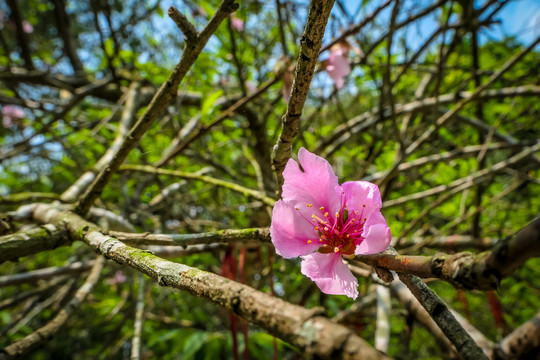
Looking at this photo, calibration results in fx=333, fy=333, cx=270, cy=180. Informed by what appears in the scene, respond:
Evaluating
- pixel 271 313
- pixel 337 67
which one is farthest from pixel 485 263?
pixel 337 67

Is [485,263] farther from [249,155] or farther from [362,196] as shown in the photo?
[249,155]

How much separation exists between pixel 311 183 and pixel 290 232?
0.42 ft

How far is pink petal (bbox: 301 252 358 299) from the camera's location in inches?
28.2

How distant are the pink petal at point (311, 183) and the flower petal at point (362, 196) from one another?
3 cm

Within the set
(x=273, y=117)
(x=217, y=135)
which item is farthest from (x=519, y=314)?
(x=217, y=135)

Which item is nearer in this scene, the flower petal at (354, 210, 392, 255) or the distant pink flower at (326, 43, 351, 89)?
the flower petal at (354, 210, 392, 255)

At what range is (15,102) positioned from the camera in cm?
245

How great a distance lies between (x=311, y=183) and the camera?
2.55 ft

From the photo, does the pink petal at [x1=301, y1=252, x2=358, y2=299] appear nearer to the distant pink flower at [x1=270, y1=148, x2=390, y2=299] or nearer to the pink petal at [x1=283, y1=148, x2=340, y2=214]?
the distant pink flower at [x1=270, y1=148, x2=390, y2=299]

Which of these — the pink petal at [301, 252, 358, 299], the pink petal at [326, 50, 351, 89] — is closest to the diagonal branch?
the pink petal at [301, 252, 358, 299]

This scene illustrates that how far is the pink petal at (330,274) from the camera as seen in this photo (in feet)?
2.35

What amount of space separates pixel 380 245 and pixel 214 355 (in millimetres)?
1929

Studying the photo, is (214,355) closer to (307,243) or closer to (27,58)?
(307,243)

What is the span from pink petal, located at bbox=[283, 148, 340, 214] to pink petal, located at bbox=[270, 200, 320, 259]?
4cm
